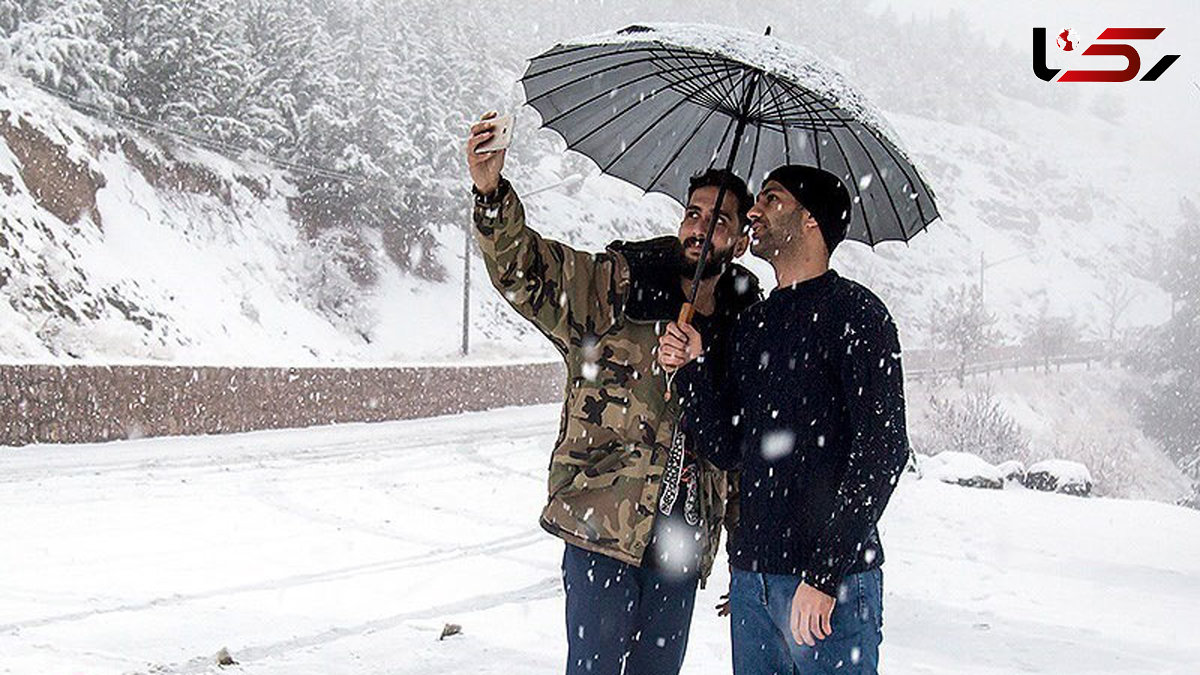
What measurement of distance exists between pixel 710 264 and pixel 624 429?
21.4 inches

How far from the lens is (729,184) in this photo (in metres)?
3.20

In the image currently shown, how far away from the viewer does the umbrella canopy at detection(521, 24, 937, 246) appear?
10.8 ft

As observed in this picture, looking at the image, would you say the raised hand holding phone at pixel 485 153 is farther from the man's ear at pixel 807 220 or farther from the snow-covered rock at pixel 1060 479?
the snow-covered rock at pixel 1060 479

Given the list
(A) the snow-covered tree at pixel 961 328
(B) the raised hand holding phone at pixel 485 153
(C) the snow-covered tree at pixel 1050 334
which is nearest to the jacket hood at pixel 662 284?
(B) the raised hand holding phone at pixel 485 153

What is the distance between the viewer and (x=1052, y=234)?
13300cm

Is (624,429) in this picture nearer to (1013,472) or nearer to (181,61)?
(1013,472)

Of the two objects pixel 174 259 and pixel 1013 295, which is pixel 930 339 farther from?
pixel 174 259

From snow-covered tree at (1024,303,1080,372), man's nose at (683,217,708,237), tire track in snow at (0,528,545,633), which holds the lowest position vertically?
snow-covered tree at (1024,303,1080,372)

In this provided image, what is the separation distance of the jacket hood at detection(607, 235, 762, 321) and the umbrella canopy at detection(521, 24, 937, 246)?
1.13ft

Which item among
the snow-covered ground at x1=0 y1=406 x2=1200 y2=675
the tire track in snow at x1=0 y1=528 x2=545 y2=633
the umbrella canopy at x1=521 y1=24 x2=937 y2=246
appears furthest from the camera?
the tire track in snow at x1=0 y1=528 x2=545 y2=633

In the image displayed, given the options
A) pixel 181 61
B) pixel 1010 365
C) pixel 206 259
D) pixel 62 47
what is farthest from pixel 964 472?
pixel 1010 365

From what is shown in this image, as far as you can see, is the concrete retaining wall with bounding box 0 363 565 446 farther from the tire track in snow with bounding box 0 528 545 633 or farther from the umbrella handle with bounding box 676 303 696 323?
the umbrella handle with bounding box 676 303 696 323

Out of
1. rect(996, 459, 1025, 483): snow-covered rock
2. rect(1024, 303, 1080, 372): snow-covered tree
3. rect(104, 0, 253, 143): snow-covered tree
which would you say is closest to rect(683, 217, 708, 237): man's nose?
rect(996, 459, 1025, 483): snow-covered rock

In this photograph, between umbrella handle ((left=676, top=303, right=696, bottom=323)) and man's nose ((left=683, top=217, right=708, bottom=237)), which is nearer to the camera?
umbrella handle ((left=676, top=303, right=696, bottom=323))
